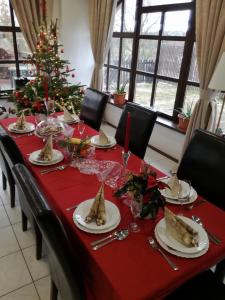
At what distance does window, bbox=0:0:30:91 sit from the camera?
4320mm

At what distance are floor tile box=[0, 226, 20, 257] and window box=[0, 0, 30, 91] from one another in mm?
3494

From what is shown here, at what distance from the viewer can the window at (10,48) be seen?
4320 millimetres

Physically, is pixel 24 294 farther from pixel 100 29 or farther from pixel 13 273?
pixel 100 29

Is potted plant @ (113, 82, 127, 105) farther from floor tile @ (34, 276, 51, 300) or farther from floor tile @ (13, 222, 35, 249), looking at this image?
floor tile @ (34, 276, 51, 300)

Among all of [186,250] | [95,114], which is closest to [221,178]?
[186,250]

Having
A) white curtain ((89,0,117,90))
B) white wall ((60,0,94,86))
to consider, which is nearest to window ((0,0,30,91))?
white wall ((60,0,94,86))

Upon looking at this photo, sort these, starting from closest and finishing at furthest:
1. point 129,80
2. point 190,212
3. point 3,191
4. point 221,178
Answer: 1. point 190,212
2. point 221,178
3. point 3,191
4. point 129,80

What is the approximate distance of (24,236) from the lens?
196 centimetres

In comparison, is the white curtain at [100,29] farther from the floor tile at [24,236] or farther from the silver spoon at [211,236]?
the silver spoon at [211,236]

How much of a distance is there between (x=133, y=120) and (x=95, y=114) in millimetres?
577

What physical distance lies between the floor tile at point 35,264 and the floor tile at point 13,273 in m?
0.03

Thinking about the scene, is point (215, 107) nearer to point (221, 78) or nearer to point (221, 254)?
point (221, 78)

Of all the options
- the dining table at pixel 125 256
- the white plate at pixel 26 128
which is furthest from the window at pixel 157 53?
the dining table at pixel 125 256

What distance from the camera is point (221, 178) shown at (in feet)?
4.75
